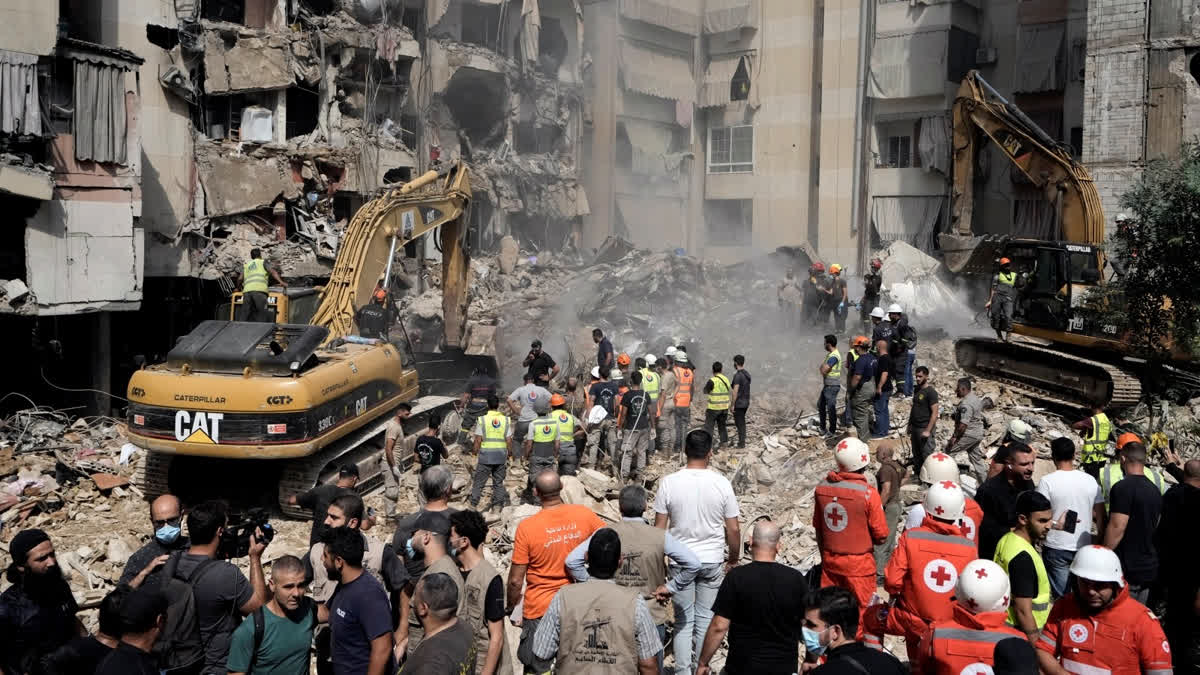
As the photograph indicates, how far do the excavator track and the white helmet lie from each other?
1112 cm

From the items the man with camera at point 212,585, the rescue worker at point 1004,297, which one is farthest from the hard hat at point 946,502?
the rescue worker at point 1004,297

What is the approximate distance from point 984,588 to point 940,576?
1.10 metres

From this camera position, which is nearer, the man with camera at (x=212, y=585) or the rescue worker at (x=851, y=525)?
the man with camera at (x=212, y=585)

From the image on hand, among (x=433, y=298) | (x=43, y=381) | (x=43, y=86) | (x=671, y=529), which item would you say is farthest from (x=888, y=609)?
(x=433, y=298)

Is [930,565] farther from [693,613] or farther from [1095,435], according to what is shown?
[1095,435]

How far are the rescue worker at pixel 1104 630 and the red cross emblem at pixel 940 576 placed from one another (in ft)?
2.45

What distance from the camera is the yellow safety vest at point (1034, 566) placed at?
17.8 feet

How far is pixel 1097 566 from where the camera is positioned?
4555 millimetres

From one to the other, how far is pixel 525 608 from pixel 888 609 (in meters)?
2.19

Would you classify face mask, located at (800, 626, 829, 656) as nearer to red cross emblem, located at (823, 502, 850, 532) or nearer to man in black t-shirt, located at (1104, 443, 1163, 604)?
red cross emblem, located at (823, 502, 850, 532)

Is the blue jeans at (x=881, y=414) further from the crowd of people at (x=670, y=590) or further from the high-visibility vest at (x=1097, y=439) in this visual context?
the crowd of people at (x=670, y=590)

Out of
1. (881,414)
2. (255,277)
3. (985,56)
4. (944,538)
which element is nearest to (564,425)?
(881,414)

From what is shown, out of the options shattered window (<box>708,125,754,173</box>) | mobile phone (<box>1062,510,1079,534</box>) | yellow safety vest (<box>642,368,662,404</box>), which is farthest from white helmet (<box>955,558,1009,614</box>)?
shattered window (<box>708,125,754,173</box>)

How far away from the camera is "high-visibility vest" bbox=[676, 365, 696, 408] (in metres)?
14.7
